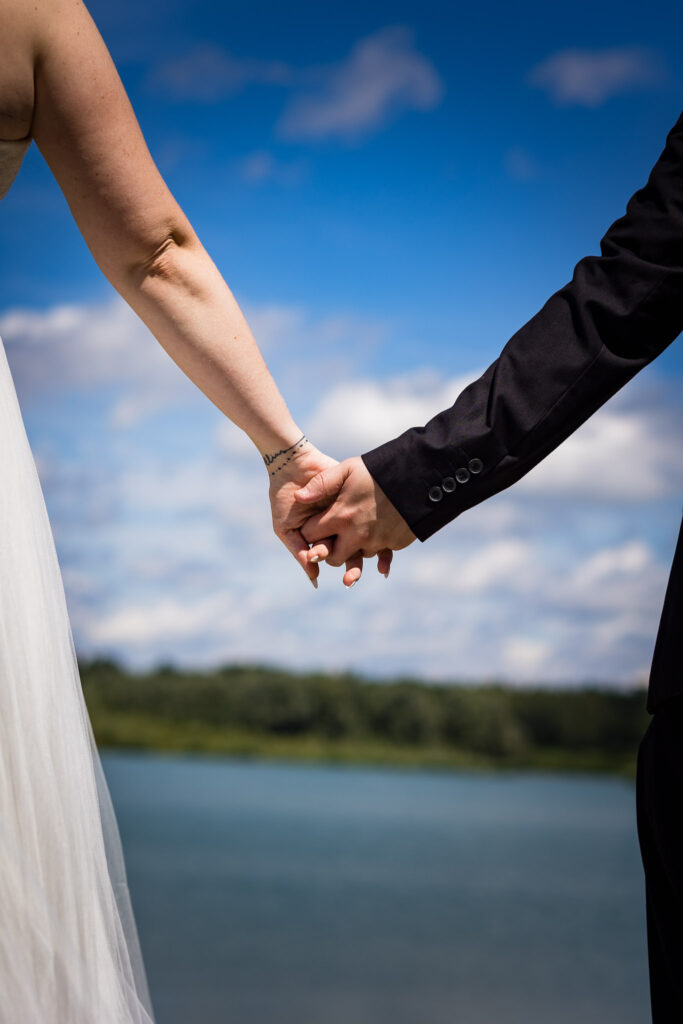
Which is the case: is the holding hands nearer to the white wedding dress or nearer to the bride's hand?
the bride's hand

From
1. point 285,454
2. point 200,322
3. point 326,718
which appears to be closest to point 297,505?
point 285,454

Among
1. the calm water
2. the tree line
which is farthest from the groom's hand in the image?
the tree line

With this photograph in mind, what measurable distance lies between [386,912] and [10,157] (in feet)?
34.0

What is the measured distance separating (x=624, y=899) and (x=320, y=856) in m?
5.64

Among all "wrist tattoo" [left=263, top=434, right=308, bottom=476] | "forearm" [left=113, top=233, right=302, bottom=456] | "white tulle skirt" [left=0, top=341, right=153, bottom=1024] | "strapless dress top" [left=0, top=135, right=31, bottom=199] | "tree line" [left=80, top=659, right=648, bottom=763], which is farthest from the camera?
"tree line" [left=80, top=659, right=648, bottom=763]

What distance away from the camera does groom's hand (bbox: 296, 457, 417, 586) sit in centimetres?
172

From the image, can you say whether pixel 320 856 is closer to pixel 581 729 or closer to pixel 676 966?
pixel 581 729

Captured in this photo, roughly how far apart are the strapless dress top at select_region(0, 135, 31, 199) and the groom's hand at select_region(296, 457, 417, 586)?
2.48ft

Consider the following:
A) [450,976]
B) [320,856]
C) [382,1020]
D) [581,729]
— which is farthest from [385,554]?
[581,729]

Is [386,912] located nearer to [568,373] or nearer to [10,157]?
[568,373]

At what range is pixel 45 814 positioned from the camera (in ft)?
3.69

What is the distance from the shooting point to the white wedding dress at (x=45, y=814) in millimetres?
1057

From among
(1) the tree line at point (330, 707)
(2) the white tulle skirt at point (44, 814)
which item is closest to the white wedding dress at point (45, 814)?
(2) the white tulle skirt at point (44, 814)

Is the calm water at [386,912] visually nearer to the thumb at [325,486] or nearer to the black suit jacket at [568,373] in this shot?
the thumb at [325,486]
